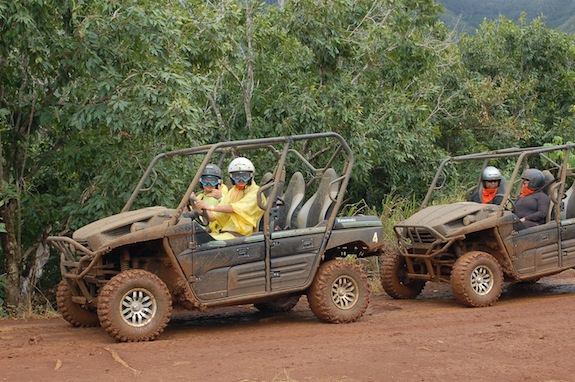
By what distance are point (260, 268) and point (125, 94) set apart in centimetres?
301

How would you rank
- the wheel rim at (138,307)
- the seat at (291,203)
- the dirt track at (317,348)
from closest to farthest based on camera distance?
the dirt track at (317,348)
the wheel rim at (138,307)
the seat at (291,203)

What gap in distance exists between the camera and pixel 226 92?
16.2 metres

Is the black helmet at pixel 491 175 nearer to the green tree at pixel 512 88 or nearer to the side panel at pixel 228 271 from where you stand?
the side panel at pixel 228 271

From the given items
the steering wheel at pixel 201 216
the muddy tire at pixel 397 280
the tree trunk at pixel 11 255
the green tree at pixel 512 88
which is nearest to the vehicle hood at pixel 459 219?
the muddy tire at pixel 397 280

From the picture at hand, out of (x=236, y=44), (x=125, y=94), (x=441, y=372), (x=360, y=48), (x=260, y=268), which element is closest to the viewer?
(x=441, y=372)

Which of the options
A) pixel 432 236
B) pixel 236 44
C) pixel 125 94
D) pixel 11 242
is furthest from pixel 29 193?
pixel 432 236

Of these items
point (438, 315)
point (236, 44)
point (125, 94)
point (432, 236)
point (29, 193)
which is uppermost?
point (236, 44)

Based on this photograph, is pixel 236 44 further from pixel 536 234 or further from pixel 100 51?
pixel 536 234

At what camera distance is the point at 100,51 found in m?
11.2

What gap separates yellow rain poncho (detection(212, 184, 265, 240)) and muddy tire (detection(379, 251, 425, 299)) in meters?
2.63

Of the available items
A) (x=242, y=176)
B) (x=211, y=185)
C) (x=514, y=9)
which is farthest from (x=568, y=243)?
(x=514, y=9)

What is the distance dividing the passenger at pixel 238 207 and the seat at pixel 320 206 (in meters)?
0.60

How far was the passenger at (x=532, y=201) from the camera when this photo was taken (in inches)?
453

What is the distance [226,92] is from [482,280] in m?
6.73
